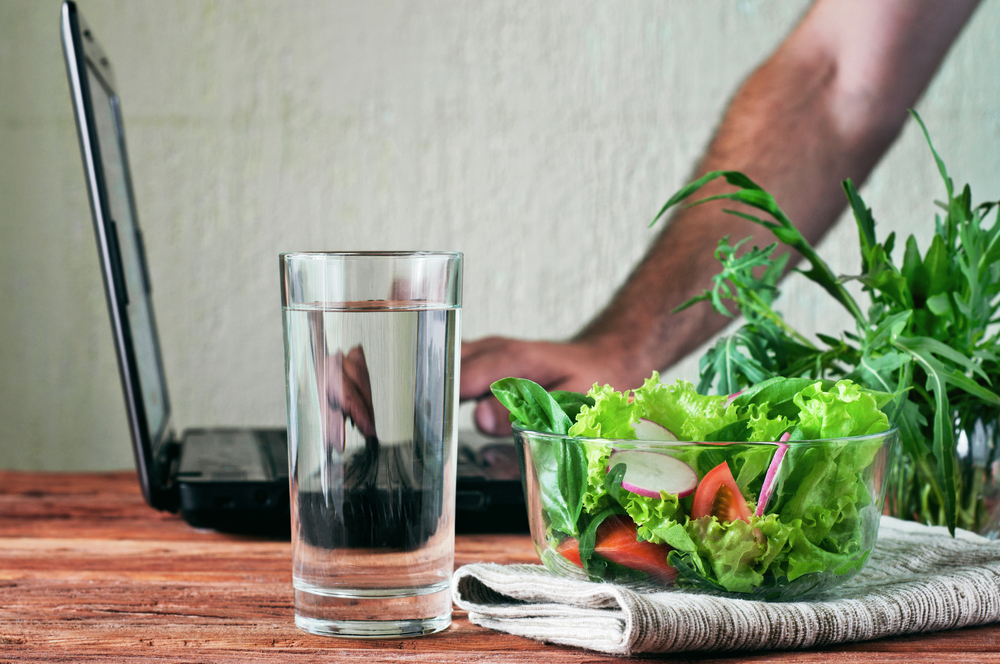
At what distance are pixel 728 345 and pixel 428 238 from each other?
1.08 m

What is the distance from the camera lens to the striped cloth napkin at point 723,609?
0.35 meters

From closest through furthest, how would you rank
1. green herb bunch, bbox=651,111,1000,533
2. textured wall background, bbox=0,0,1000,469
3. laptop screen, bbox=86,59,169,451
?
green herb bunch, bbox=651,111,1000,533, laptop screen, bbox=86,59,169,451, textured wall background, bbox=0,0,1000,469

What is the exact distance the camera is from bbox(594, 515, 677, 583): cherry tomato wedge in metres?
0.39

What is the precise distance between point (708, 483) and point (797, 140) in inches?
50.5

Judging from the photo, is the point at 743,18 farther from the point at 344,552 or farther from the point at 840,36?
the point at 344,552

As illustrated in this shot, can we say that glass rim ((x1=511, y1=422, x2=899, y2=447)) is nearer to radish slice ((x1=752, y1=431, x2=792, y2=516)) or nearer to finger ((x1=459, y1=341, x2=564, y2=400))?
radish slice ((x1=752, y1=431, x2=792, y2=516))

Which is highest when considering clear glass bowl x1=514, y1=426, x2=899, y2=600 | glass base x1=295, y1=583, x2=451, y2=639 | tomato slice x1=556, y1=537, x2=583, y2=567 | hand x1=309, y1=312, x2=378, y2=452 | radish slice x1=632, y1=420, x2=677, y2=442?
hand x1=309, y1=312, x2=378, y2=452

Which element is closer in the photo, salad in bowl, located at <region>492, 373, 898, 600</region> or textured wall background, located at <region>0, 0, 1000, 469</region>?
salad in bowl, located at <region>492, 373, 898, 600</region>

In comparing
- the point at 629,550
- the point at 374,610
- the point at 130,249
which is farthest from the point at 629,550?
the point at 130,249

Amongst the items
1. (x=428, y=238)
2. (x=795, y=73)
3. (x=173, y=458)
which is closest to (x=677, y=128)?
(x=795, y=73)

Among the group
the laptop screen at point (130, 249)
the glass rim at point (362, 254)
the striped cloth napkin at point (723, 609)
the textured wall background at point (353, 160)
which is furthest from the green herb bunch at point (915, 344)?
the textured wall background at point (353, 160)

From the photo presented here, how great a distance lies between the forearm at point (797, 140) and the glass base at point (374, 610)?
99 centimetres

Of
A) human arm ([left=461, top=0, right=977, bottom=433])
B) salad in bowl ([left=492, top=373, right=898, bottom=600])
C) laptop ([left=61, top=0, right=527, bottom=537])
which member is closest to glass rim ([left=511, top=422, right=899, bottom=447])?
salad in bowl ([left=492, top=373, right=898, bottom=600])

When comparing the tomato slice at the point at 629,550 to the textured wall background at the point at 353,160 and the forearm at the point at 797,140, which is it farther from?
the textured wall background at the point at 353,160
